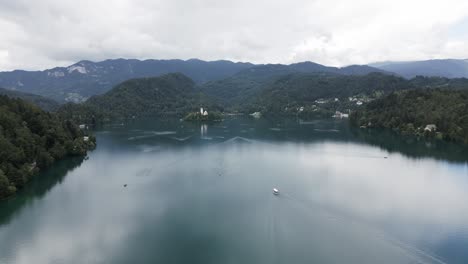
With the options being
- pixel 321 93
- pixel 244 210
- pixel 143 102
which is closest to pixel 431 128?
pixel 244 210

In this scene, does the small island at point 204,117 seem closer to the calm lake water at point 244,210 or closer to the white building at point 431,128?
the calm lake water at point 244,210

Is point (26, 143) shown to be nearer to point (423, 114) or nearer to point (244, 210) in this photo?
point (244, 210)

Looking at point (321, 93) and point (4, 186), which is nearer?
point (4, 186)

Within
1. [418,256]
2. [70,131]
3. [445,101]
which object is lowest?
[418,256]

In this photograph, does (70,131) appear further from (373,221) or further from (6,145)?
(373,221)

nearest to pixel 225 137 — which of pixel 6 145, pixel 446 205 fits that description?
Answer: pixel 6 145

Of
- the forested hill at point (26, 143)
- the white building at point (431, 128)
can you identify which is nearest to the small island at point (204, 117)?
the forested hill at point (26, 143)
